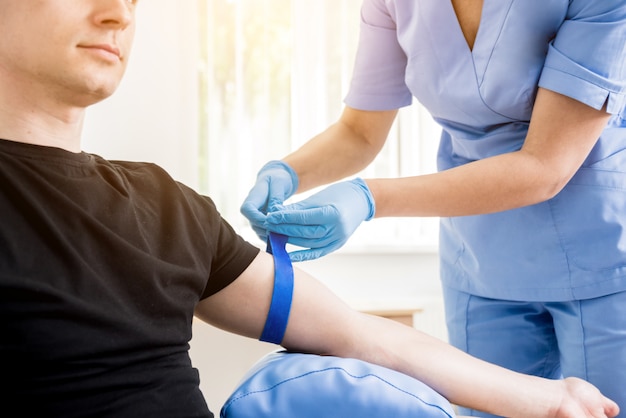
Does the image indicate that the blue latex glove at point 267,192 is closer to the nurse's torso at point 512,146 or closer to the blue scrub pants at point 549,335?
the nurse's torso at point 512,146

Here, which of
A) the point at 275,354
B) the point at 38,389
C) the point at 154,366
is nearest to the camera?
the point at 38,389

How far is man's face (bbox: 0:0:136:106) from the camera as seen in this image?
1.05m

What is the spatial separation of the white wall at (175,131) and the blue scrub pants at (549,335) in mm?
1214

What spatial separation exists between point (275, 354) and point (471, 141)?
696 millimetres

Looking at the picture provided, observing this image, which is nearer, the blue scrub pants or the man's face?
the man's face

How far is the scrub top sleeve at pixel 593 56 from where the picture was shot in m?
1.29

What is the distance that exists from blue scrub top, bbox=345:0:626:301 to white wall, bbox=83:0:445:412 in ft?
4.25

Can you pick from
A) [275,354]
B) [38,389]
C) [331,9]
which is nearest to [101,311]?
[38,389]

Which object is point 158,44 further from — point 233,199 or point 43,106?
point 43,106

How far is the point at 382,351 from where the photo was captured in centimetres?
127

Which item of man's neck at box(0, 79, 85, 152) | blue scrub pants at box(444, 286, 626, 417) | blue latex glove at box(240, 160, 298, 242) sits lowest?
blue scrub pants at box(444, 286, 626, 417)

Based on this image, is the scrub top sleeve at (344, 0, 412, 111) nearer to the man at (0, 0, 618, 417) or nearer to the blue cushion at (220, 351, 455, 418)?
the man at (0, 0, 618, 417)

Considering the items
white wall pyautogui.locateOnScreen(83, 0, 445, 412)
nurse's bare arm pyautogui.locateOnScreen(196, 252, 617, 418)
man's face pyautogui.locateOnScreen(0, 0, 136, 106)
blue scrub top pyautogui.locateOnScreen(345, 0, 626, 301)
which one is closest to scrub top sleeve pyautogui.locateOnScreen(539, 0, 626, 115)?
blue scrub top pyautogui.locateOnScreen(345, 0, 626, 301)

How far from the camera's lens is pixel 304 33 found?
3.03m
